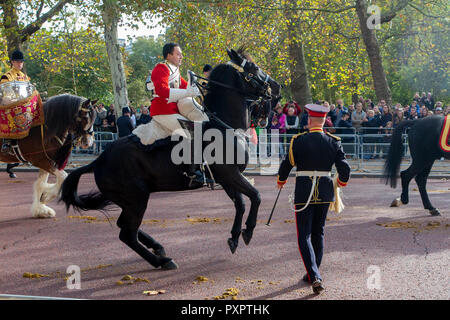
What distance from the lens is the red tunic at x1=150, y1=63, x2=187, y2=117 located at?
20.5 ft

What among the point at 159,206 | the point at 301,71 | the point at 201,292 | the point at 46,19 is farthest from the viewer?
the point at 301,71

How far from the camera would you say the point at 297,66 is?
77.2ft

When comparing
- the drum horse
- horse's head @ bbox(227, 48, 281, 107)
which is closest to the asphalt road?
the drum horse

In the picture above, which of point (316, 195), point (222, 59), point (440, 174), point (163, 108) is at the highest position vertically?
point (222, 59)

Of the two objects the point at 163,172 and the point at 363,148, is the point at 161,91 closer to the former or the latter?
the point at 163,172

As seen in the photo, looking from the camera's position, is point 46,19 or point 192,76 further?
point 46,19

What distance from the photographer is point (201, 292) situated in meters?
5.05

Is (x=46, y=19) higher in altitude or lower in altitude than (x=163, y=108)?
higher

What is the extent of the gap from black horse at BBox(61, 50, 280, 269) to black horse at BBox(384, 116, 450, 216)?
A: 4.05 metres

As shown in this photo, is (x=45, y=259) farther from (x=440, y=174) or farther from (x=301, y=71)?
(x=301, y=71)

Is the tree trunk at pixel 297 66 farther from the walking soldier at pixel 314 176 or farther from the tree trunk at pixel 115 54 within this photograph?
the walking soldier at pixel 314 176

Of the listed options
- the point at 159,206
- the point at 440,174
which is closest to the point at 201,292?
the point at 159,206

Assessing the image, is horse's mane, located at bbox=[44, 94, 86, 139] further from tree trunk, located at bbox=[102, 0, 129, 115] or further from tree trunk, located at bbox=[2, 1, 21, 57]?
tree trunk, located at bbox=[2, 1, 21, 57]

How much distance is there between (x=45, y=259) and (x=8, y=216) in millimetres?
3514
